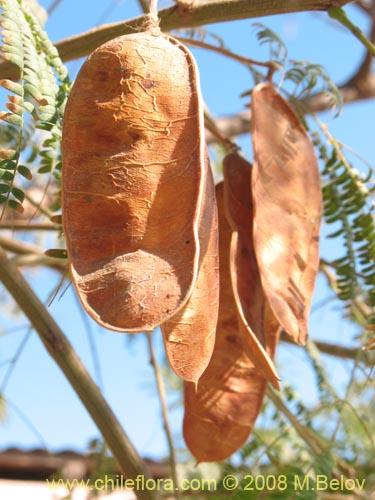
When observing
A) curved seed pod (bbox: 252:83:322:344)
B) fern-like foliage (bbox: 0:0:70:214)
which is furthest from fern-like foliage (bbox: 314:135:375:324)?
fern-like foliage (bbox: 0:0:70:214)

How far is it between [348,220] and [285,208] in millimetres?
213

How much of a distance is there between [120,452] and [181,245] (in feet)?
1.39

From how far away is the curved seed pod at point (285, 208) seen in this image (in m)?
0.99

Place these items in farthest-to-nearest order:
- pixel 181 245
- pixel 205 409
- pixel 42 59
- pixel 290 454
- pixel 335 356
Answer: pixel 335 356, pixel 290 454, pixel 205 409, pixel 42 59, pixel 181 245

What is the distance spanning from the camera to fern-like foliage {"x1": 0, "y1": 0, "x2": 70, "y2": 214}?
811mm

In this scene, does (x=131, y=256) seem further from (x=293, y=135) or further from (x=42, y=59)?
(x=293, y=135)

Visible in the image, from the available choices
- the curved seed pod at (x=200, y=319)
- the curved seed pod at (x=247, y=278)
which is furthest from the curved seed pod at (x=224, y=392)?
the curved seed pod at (x=200, y=319)

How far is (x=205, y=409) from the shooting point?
1.06 meters

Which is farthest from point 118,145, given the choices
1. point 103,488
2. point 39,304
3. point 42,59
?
point 103,488

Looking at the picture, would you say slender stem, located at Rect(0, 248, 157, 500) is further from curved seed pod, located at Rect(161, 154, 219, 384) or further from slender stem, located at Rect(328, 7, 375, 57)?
slender stem, located at Rect(328, 7, 375, 57)

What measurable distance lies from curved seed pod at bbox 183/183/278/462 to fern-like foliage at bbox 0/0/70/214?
28 cm

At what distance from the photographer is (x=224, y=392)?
3.51 feet

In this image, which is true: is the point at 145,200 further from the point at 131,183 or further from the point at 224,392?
the point at 224,392

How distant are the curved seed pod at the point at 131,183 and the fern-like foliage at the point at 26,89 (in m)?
0.08
